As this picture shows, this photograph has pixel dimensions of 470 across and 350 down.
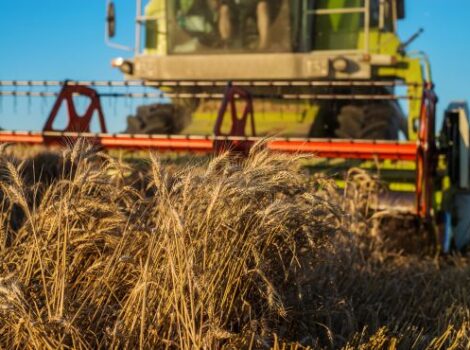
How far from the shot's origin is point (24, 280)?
233 centimetres

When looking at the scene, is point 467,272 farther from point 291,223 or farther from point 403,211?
point 291,223

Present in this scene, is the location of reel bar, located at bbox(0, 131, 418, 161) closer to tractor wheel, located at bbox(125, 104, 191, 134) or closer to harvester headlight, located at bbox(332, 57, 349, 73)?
harvester headlight, located at bbox(332, 57, 349, 73)

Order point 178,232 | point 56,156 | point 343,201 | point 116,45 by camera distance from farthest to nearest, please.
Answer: point 116,45
point 56,156
point 343,201
point 178,232

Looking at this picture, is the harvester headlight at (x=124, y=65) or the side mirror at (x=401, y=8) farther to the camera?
the side mirror at (x=401, y=8)

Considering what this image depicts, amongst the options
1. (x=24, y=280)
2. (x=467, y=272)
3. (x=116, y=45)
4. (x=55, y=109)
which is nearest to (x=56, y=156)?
(x=55, y=109)

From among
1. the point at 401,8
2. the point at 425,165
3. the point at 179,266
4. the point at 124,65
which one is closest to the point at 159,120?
the point at 124,65

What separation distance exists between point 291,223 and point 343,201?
2067 millimetres

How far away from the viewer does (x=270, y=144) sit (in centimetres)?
534

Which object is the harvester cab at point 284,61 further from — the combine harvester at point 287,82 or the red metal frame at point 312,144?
the red metal frame at point 312,144

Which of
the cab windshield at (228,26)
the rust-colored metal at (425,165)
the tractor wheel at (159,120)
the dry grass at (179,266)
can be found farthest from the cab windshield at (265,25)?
the dry grass at (179,266)

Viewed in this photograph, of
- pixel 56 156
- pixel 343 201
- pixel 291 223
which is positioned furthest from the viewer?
pixel 56 156

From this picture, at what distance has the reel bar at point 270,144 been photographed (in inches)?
202

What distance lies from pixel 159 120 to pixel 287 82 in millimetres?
1615

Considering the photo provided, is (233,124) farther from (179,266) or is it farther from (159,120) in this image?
(179,266)
